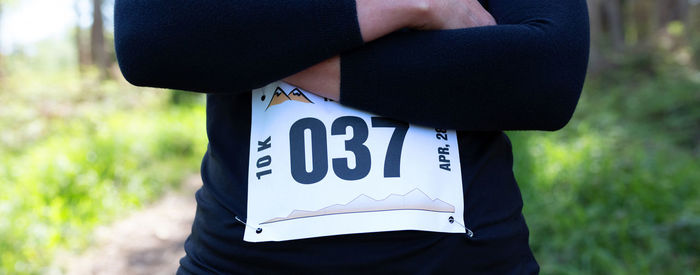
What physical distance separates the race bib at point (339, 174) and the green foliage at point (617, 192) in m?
2.45

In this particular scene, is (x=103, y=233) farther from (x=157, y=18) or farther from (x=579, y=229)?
(x=157, y=18)

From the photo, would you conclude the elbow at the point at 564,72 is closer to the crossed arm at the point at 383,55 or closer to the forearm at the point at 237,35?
the crossed arm at the point at 383,55

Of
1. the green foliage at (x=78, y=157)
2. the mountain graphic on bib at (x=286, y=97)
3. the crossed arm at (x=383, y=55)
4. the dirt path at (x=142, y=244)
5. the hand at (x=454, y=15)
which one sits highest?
the hand at (x=454, y=15)

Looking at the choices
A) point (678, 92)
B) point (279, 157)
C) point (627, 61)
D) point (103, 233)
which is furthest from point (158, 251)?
point (627, 61)

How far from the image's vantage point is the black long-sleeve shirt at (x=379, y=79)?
2.34 feet

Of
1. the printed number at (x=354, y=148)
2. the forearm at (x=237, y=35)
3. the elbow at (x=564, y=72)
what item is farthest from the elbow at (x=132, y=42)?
the elbow at (x=564, y=72)

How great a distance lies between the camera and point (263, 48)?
0.72 metres

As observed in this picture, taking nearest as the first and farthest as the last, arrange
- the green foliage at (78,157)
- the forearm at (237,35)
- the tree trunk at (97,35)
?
the forearm at (237,35) → the green foliage at (78,157) → the tree trunk at (97,35)

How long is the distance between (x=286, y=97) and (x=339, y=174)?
0.15 meters

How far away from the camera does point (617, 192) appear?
140 inches

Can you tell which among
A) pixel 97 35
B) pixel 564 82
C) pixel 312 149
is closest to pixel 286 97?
pixel 312 149

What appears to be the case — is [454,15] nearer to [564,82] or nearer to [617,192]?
[564,82]

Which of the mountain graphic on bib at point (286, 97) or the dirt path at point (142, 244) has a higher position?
the mountain graphic on bib at point (286, 97)

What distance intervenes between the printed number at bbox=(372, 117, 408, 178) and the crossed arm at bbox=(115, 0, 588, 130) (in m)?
0.03
